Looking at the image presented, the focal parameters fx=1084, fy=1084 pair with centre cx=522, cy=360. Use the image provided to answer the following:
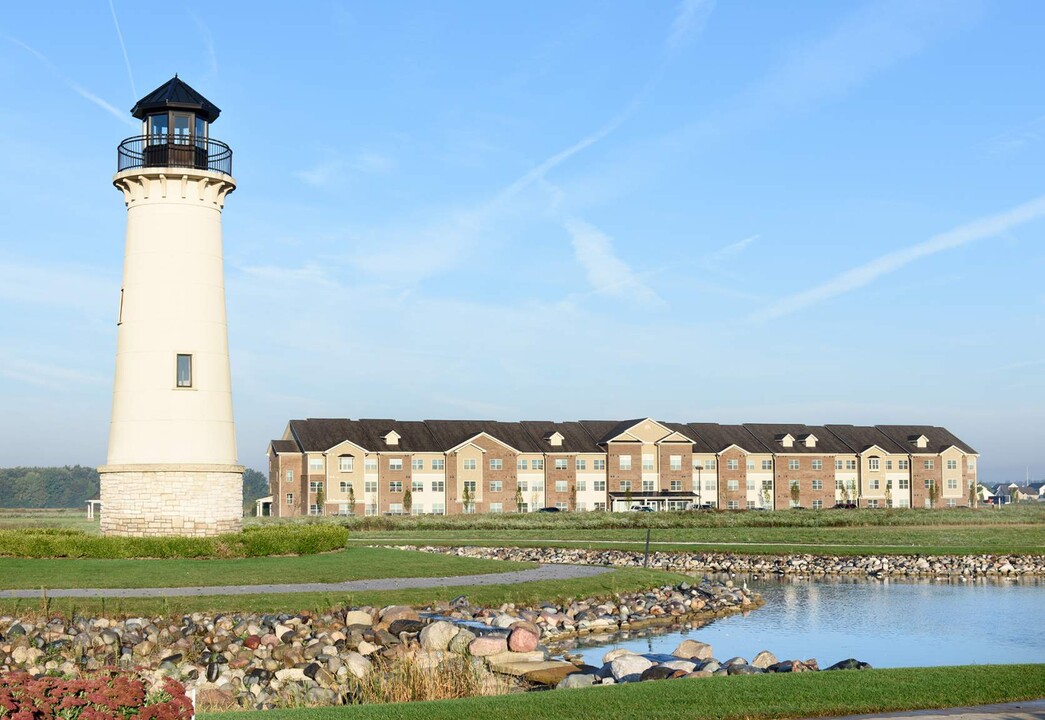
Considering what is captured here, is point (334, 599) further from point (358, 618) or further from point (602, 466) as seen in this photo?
point (602, 466)

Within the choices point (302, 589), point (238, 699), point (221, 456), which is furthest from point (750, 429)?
point (238, 699)

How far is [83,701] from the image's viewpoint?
742cm

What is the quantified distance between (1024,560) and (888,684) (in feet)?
99.9

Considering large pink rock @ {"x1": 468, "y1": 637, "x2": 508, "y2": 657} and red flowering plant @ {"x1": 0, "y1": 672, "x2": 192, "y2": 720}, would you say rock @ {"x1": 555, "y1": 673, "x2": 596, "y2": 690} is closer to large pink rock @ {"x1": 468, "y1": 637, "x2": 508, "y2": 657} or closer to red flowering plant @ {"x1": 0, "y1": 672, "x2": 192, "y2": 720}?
large pink rock @ {"x1": 468, "y1": 637, "x2": 508, "y2": 657}

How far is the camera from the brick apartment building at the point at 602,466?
90688 millimetres

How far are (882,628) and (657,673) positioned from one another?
37.3 feet

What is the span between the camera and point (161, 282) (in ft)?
106

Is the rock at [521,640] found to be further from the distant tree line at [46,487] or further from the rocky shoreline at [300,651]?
the distant tree line at [46,487]

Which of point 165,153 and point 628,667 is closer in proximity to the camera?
point 628,667

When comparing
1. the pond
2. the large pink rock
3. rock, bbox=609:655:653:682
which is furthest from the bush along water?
rock, bbox=609:655:653:682

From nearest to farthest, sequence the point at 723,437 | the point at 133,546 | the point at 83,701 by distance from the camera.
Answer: the point at 83,701
the point at 133,546
the point at 723,437

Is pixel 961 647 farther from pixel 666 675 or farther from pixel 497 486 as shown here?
pixel 497 486

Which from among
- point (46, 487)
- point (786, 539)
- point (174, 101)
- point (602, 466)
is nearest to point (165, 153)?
point (174, 101)

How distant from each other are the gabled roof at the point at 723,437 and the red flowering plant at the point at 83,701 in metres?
96.5
